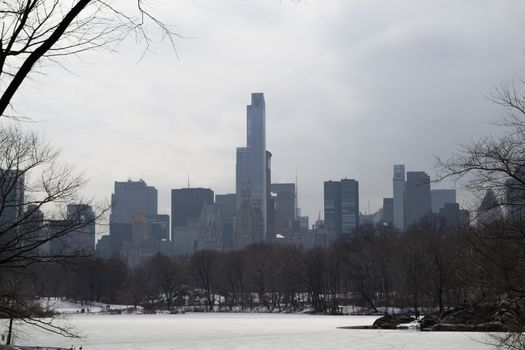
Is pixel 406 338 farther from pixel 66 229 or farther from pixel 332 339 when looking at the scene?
pixel 66 229

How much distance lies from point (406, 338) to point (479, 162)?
20294mm

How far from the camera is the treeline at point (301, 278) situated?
83.1 meters

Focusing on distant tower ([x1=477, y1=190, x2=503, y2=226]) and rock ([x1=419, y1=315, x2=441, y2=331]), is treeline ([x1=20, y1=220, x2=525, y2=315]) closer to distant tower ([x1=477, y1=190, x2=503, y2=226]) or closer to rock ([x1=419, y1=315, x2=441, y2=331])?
rock ([x1=419, y1=315, x2=441, y2=331])

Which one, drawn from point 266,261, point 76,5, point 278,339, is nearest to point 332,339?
point 278,339

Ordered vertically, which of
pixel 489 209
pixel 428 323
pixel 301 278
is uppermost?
pixel 489 209

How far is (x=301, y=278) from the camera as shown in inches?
4176

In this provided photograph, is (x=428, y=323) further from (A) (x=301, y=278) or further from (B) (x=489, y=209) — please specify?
(A) (x=301, y=278)

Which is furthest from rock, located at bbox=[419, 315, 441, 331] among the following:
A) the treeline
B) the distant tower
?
the distant tower

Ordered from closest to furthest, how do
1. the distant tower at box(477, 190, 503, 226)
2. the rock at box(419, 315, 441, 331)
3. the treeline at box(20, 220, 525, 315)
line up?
the distant tower at box(477, 190, 503, 226) < the rock at box(419, 315, 441, 331) < the treeline at box(20, 220, 525, 315)

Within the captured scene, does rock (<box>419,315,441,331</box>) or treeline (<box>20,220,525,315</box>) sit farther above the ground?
treeline (<box>20,220,525,315</box>)

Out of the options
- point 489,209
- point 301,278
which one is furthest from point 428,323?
point 301,278

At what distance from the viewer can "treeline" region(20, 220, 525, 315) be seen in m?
83.1

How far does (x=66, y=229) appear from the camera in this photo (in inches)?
482

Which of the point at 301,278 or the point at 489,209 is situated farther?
the point at 301,278
